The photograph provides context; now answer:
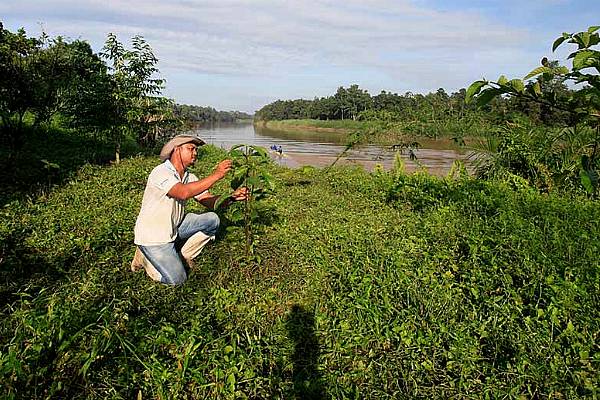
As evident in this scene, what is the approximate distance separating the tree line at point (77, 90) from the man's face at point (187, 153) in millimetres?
4525

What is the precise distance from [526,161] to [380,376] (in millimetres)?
5518

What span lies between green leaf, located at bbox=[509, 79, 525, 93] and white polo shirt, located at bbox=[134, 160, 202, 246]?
2.73 m

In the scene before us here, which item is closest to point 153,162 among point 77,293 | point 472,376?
point 77,293

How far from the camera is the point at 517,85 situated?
0.92 meters

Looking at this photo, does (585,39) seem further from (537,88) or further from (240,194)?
(240,194)

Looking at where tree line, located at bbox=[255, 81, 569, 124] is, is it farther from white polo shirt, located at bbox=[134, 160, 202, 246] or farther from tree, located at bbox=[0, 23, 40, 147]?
tree, located at bbox=[0, 23, 40, 147]

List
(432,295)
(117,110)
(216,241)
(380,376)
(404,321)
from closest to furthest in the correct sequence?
(380,376) < (404,321) < (432,295) < (216,241) < (117,110)

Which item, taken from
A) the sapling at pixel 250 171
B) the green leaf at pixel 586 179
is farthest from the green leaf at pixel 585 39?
the sapling at pixel 250 171

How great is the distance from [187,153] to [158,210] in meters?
0.49

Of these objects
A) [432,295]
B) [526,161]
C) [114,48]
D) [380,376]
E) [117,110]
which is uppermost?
[114,48]

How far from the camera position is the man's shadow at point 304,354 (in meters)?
2.35

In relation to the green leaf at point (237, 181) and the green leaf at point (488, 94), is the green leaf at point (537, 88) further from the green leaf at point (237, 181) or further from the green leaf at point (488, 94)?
the green leaf at point (237, 181)

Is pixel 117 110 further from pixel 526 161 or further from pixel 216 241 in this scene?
pixel 526 161

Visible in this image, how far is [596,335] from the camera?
107 inches
